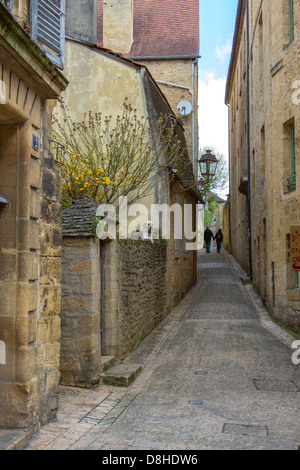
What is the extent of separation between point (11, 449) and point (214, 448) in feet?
5.94

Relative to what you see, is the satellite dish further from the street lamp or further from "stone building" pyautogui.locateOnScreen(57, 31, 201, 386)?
the street lamp

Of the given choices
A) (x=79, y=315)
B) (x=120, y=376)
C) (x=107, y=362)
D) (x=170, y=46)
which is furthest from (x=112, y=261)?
(x=170, y=46)

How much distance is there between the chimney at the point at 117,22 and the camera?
1501 centimetres

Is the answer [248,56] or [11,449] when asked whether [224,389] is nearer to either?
[11,449]

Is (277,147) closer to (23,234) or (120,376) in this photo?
→ (120,376)

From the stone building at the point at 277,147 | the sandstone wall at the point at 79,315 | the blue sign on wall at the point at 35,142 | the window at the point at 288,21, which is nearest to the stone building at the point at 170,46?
the stone building at the point at 277,147

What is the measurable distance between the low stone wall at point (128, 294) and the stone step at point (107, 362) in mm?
138

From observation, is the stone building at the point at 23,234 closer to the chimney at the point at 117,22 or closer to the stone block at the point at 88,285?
the stone block at the point at 88,285

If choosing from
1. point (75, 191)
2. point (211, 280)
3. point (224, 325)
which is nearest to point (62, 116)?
point (75, 191)

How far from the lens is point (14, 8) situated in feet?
16.4

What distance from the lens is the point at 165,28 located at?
70.2ft

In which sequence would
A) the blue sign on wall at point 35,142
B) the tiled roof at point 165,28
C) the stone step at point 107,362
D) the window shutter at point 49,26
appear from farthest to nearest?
the tiled roof at point 165,28 < the stone step at point 107,362 < the window shutter at point 49,26 < the blue sign on wall at point 35,142

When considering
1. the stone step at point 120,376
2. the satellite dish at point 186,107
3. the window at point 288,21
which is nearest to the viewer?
the stone step at point 120,376

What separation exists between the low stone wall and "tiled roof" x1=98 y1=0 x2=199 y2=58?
11.7 meters
